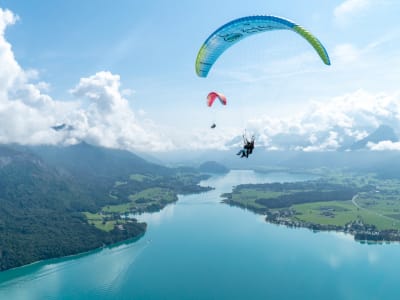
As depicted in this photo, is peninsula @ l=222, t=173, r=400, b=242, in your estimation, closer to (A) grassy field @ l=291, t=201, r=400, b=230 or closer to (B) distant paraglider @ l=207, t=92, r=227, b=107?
(A) grassy field @ l=291, t=201, r=400, b=230

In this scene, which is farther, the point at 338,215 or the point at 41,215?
the point at 338,215

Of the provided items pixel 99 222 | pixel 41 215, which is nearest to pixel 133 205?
pixel 99 222

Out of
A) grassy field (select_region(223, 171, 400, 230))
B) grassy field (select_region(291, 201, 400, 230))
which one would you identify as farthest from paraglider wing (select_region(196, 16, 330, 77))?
grassy field (select_region(291, 201, 400, 230))

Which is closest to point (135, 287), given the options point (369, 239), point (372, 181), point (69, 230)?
point (69, 230)

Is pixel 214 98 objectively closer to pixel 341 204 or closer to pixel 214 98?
pixel 214 98

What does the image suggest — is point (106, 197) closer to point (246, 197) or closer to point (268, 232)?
point (246, 197)

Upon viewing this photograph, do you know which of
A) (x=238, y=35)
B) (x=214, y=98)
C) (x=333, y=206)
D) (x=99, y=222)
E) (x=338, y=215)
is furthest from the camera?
(x=333, y=206)
